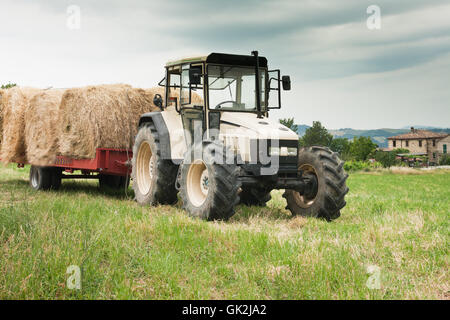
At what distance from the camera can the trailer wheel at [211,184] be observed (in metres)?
6.88

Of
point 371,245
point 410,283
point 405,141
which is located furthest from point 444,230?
point 405,141

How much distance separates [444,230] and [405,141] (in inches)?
3435

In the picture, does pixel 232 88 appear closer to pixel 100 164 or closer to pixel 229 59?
pixel 229 59

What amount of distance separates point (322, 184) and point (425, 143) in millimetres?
85136

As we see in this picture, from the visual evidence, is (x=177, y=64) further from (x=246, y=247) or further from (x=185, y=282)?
(x=185, y=282)

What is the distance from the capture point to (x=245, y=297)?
13.7ft

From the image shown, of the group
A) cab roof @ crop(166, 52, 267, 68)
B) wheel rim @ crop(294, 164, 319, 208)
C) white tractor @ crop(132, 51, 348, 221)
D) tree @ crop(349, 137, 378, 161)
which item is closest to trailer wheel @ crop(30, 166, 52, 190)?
white tractor @ crop(132, 51, 348, 221)

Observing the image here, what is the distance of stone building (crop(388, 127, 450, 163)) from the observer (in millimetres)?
84562

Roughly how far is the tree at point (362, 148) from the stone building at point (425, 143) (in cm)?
892

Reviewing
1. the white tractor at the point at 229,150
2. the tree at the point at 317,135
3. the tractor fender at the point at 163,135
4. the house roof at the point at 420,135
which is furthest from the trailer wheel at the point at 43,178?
the house roof at the point at 420,135

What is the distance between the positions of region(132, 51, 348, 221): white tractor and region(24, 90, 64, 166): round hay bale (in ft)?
8.30

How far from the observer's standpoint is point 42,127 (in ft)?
34.2

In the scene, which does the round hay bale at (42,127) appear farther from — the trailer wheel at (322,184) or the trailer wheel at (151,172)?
the trailer wheel at (322,184)

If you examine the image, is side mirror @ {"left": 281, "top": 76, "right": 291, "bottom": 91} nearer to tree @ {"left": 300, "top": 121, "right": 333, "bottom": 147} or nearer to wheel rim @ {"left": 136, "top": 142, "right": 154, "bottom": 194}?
wheel rim @ {"left": 136, "top": 142, "right": 154, "bottom": 194}
